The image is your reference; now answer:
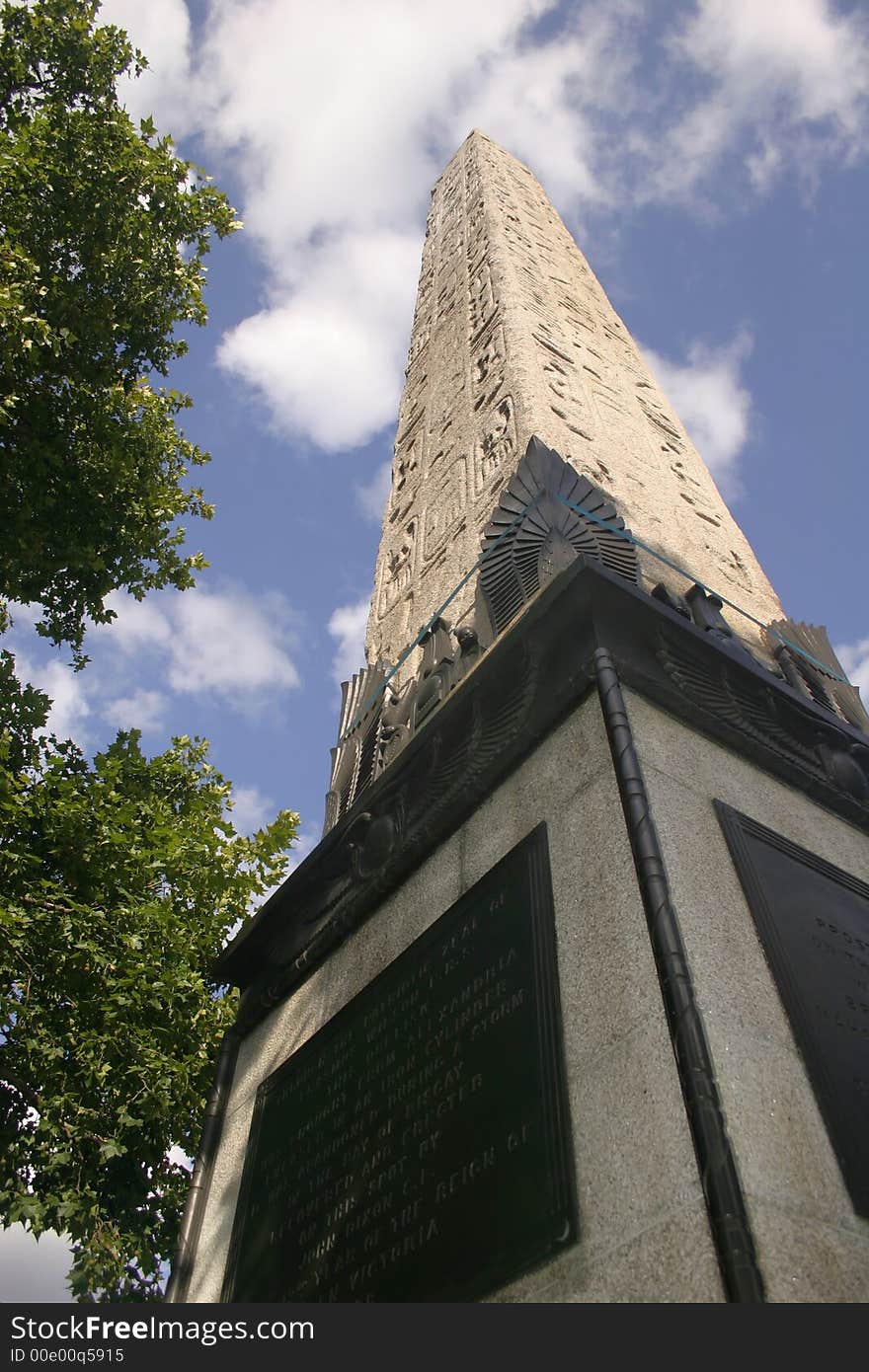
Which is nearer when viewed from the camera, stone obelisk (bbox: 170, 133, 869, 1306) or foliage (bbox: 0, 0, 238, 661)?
stone obelisk (bbox: 170, 133, 869, 1306)

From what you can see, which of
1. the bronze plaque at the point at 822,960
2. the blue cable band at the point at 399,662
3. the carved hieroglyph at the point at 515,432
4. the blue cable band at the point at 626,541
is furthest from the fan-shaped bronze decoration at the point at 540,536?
the bronze plaque at the point at 822,960

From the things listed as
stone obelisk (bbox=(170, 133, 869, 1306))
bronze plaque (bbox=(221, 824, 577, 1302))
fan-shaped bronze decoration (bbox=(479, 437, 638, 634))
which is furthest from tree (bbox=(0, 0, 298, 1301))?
fan-shaped bronze decoration (bbox=(479, 437, 638, 634))

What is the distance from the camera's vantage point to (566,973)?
310 cm

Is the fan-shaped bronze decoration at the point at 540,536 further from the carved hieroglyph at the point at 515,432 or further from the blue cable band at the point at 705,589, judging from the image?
the carved hieroglyph at the point at 515,432

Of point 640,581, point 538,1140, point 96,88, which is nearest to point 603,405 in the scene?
point 640,581

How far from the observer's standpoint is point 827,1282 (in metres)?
2.13

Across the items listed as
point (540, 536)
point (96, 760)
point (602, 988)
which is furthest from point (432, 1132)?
point (96, 760)

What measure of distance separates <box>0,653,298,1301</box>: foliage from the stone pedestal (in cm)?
134

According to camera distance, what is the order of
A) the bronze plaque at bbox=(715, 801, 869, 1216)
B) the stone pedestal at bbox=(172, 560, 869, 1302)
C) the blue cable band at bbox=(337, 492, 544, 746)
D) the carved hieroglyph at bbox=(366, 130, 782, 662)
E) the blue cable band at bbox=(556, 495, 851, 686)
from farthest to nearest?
→ the carved hieroglyph at bbox=(366, 130, 782, 662) → the blue cable band at bbox=(337, 492, 544, 746) → the blue cable band at bbox=(556, 495, 851, 686) → the bronze plaque at bbox=(715, 801, 869, 1216) → the stone pedestal at bbox=(172, 560, 869, 1302)

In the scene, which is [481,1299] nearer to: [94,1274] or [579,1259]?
[579,1259]

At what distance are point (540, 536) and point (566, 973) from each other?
2536 millimetres

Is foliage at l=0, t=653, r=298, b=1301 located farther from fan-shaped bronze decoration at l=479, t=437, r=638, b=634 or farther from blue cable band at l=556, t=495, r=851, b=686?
blue cable band at l=556, t=495, r=851, b=686

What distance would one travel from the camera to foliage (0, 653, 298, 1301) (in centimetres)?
606

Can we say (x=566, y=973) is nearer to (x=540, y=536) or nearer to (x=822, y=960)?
(x=822, y=960)
